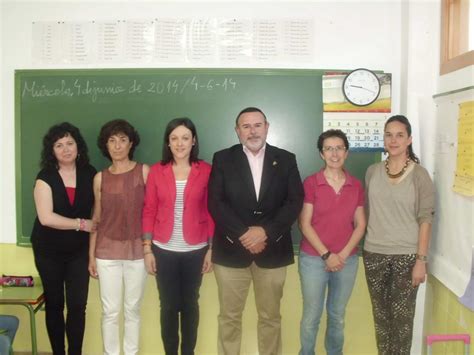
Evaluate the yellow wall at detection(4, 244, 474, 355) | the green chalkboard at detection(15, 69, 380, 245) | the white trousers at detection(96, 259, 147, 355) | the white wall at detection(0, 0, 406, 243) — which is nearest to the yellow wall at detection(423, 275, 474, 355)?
the yellow wall at detection(4, 244, 474, 355)

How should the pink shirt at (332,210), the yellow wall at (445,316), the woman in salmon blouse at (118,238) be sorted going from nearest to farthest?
the yellow wall at (445,316), the pink shirt at (332,210), the woman in salmon blouse at (118,238)

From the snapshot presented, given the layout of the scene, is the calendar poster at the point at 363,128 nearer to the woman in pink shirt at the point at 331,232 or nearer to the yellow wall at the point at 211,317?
the woman in pink shirt at the point at 331,232

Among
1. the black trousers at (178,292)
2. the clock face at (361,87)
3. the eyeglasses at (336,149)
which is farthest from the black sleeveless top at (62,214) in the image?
the clock face at (361,87)

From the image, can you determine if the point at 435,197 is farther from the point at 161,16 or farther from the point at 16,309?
the point at 16,309

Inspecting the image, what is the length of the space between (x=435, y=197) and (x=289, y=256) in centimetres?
103

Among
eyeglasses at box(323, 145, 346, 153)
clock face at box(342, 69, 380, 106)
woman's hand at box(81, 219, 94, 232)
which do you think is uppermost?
clock face at box(342, 69, 380, 106)

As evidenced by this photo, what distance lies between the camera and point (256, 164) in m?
2.37

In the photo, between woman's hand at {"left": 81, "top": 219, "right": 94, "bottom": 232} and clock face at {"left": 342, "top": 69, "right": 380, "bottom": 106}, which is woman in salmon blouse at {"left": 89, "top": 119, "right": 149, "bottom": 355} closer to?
woman's hand at {"left": 81, "top": 219, "right": 94, "bottom": 232}

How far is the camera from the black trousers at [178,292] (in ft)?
7.71

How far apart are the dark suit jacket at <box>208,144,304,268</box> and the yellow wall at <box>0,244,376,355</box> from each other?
657 millimetres

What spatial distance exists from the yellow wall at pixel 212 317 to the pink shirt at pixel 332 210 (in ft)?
2.09

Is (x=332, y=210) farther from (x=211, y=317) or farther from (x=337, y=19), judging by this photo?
(x=337, y=19)

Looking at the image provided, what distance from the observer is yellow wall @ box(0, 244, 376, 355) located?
9.48 ft

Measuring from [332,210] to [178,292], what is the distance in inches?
42.0
